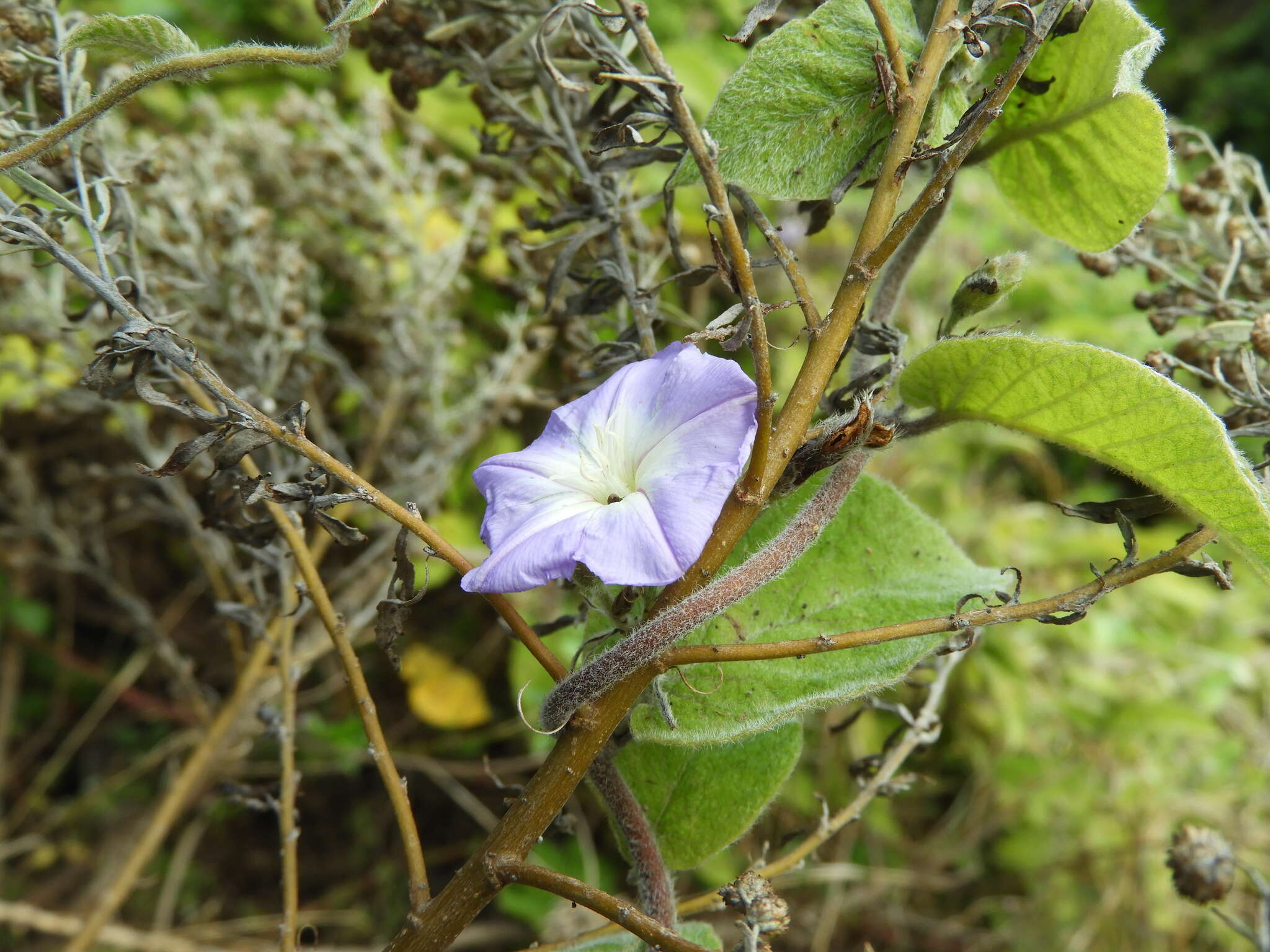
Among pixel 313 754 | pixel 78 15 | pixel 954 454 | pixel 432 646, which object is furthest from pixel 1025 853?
pixel 78 15

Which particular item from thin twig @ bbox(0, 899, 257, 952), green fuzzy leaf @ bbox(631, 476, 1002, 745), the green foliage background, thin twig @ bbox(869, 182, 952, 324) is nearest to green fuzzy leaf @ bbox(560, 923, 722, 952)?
green fuzzy leaf @ bbox(631, 476, 1002, 745)

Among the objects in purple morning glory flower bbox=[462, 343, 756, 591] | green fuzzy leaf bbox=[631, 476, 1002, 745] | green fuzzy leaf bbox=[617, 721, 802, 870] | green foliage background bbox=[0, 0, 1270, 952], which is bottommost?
green foliage background bbox=[0, 0, 1270, 952]

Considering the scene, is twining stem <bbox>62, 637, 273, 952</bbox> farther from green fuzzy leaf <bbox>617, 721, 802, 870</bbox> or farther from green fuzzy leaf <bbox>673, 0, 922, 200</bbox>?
green fuzzy leaf <bbox>673, 0, 922, 200</bbox>

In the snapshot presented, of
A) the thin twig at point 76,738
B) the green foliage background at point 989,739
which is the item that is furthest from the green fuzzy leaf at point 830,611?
the thin twig at point 76,738

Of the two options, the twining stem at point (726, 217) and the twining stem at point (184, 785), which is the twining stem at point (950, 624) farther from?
the twining stem at point (184, 785)

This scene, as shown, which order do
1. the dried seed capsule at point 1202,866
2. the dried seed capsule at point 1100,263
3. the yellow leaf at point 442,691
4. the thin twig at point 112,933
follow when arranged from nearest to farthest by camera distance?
the dried seed capsule at point 1202,866, the dried seed capsule at point 1100,263, the thin twig at point 112,933, the yellow leaf at point 442,691

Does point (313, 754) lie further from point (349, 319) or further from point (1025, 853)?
point (1025, 853)
